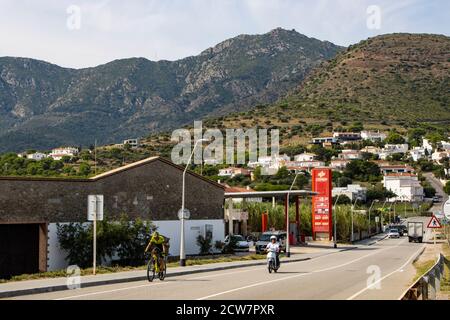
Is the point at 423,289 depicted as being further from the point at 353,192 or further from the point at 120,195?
the point at 353,192

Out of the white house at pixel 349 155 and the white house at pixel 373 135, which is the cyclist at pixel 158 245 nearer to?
the white house at pixel 349 155

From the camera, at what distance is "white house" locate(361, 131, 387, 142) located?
19225 cm

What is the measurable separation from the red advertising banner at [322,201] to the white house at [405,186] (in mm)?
93684

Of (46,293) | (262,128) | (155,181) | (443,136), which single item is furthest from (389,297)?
(443,136)

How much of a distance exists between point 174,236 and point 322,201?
4013 centimetres

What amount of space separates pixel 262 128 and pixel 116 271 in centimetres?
15634

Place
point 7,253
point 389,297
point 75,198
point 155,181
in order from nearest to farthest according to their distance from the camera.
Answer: point 389,297 < point 7,253 < point 75,198 < point 155,181

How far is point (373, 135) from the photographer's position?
19338cm

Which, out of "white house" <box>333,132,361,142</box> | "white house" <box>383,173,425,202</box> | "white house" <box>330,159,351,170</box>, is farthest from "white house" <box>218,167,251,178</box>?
"white house" <box>383,173,425,202</box>

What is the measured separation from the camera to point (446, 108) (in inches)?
7731

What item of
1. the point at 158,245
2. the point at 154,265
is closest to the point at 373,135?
the point at 158,245

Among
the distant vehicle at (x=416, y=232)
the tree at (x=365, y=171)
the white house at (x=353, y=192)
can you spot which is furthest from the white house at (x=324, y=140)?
the distant vehicle at (x=416, y=232)

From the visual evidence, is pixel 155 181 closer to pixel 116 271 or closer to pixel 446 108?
pixel 116 271

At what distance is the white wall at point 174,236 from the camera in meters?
36.1
